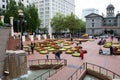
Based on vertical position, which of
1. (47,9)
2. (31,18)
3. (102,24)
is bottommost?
(102,24)

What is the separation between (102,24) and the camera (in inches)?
4245

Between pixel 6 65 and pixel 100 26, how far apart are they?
90.4 meters

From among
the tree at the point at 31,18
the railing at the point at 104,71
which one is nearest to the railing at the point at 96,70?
the railing at the point at 104,71

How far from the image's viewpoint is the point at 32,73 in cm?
2184

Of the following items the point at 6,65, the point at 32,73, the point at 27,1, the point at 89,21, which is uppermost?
the point at 27,1

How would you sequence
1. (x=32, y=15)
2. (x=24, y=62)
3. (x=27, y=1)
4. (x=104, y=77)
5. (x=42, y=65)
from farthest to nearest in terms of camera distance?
(x=27, y=1)
(x=32, y=15)
(x=42, y=65)
(x=24, y=62)
(x=104, y=77)

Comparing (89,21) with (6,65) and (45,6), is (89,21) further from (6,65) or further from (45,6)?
(6,65)

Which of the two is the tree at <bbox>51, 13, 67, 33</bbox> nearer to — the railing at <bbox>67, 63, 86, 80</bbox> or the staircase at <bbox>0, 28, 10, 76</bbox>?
the railing at <bbox>67, 63, 86, 80</bbox>

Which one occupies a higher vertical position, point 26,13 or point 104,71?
point 26,13

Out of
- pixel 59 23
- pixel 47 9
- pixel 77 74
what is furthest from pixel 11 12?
pixel 47 9

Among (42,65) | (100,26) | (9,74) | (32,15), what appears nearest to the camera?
(9,74)

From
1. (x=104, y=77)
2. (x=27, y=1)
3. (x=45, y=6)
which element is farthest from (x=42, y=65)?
(x=45, y=6)

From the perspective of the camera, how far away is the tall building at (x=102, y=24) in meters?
104

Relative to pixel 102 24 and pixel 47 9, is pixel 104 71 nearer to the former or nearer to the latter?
pixel 102 24
